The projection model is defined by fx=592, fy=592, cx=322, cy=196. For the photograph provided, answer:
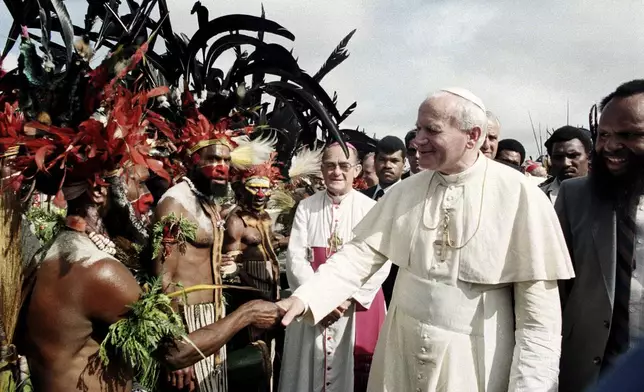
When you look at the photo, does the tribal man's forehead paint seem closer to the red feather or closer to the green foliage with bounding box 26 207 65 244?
the green foliage with bounding box 26 207 65 244

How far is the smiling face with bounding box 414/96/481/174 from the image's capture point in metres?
2.99

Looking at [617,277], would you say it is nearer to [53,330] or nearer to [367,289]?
[367,289]

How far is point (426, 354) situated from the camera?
118 inches

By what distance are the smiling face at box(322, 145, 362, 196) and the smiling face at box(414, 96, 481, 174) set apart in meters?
2.25

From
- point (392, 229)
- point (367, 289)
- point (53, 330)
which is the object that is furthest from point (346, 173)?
point (53, 330)

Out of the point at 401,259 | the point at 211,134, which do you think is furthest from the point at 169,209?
the point at 401,259

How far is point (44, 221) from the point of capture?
3.97 meters

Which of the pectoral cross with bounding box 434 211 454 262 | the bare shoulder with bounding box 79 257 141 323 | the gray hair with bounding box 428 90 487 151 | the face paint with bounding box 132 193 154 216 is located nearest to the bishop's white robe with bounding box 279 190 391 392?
the face paint with bounding box 132 193 154 216

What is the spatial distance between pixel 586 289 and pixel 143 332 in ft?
7.04

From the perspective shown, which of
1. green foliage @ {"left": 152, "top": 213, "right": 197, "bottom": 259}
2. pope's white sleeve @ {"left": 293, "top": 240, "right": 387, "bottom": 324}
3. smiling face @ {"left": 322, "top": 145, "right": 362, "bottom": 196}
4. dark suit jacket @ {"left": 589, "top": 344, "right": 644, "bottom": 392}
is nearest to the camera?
dark suit jacket @ {"left": 589, "top": 344, "right": 644, "bottom": 392}

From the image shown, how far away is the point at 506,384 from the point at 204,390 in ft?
7.82

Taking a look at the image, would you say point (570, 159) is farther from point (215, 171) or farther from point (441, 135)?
point (215, 171)

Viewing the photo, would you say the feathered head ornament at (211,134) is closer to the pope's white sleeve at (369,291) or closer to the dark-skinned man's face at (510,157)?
the pope's white sleeve at (369,291)

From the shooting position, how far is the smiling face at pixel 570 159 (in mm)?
4926
